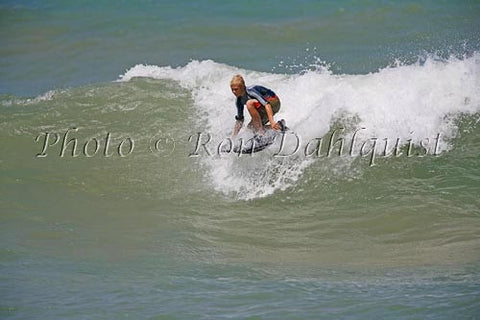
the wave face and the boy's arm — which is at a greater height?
the boy's arm

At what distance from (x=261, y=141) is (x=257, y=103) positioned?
20.5 inches

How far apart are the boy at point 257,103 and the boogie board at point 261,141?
76 mm

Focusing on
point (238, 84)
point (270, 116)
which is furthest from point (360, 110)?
point (238, 84)

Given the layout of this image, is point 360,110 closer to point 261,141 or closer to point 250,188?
point 261,141

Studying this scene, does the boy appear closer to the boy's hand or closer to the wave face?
the boy's hand

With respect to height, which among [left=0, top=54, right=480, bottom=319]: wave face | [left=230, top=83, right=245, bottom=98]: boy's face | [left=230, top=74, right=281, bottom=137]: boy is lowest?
[left=0, top=54, right=480, bottom=319]: wave face

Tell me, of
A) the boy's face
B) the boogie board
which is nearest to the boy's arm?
the boogie board

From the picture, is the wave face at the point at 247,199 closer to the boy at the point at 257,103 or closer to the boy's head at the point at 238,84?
the boy at the point at 257,103

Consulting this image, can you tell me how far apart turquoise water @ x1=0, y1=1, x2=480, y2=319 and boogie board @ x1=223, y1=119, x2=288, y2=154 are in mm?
300

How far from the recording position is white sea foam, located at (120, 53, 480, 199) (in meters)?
10.5

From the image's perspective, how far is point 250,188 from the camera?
403 inches

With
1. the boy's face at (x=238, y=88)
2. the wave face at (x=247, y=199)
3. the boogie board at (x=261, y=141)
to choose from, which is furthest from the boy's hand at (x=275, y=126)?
the wave face at (x=247, y=199)

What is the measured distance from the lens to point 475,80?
11219 mm

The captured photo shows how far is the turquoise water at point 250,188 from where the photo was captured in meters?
7.26
